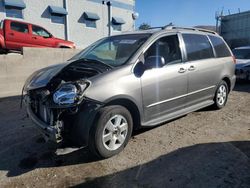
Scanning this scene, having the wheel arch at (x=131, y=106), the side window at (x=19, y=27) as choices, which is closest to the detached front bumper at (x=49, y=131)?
the wheel arch at (x=131, y=106)

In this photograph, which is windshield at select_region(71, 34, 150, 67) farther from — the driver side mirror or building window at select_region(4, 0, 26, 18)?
building window at select_region(4, 0, 26, 18)

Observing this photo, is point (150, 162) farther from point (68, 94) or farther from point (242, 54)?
point (242, 54)

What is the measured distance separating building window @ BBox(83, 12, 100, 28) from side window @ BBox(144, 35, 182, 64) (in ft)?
56.1

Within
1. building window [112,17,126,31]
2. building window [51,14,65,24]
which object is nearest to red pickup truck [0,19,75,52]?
building window [51,14,65,24]

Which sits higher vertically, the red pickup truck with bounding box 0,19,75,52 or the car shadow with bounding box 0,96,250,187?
the red pickup truck with bounding box 0,19,75,52

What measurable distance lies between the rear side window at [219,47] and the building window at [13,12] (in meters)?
14.2

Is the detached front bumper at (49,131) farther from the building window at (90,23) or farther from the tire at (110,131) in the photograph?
the building window at (90,23)

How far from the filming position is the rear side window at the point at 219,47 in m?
5.88

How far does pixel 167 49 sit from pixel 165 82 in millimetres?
666

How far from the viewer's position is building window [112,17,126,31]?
2300 centimetres

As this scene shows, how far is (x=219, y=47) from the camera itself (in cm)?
604

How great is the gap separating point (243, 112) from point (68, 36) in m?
16.3

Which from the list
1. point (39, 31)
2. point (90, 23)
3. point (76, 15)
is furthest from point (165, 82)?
point (90, 23)

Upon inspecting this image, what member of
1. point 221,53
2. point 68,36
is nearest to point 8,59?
point 221,53
